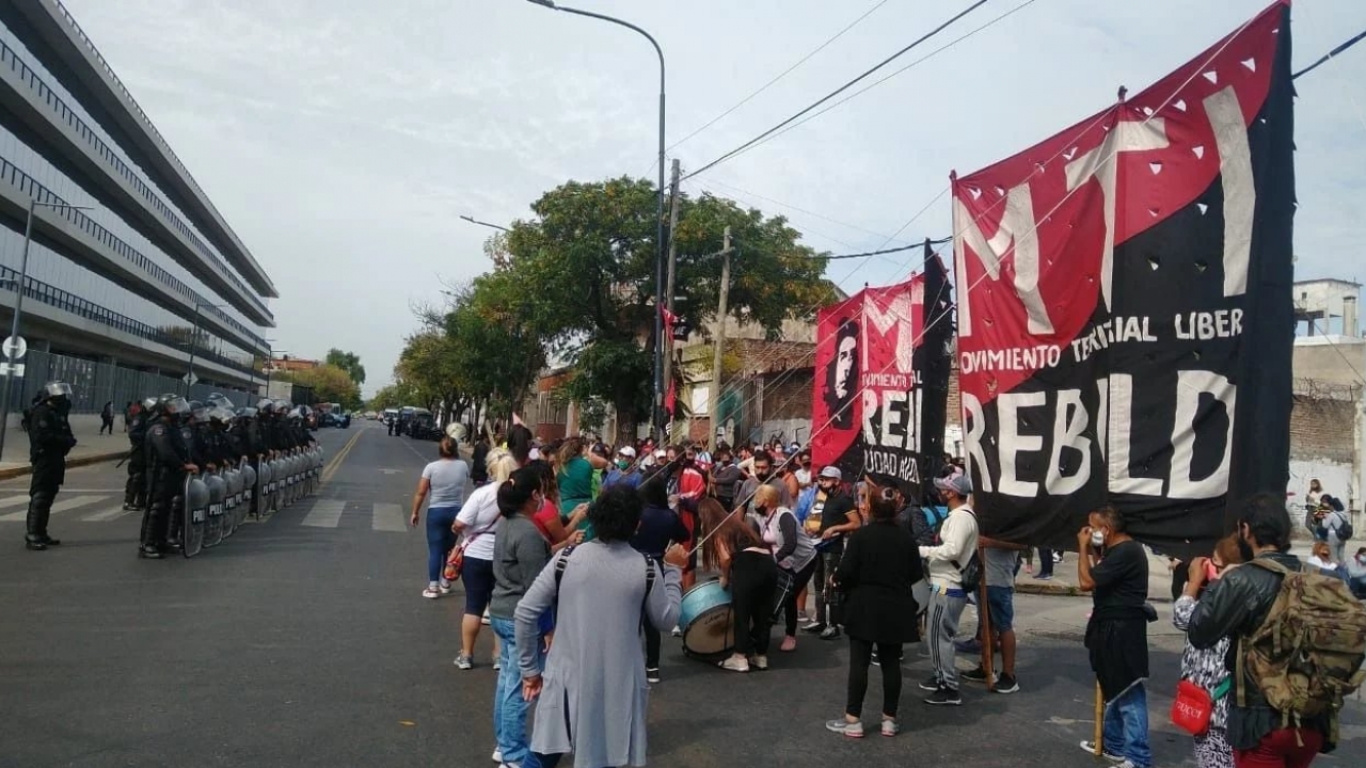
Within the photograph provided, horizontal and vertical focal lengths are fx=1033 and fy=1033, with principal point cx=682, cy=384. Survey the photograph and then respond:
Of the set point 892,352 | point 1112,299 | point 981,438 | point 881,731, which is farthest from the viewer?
point 892,352

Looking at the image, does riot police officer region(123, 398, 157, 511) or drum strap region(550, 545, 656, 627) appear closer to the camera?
drum strap region(550, 545, 656, 627)

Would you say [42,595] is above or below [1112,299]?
below

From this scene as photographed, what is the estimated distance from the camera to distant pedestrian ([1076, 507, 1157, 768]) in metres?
5.85

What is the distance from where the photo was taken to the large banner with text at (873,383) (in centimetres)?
973

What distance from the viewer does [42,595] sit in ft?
29.5

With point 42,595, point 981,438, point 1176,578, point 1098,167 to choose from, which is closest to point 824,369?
point 1176,578

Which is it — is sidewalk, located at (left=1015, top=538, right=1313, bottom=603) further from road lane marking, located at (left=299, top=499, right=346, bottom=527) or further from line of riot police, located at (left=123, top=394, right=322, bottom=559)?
road lane marking, located at (left=299, top=499, right=346, bottom=527)

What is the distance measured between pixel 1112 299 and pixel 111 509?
49.7ft

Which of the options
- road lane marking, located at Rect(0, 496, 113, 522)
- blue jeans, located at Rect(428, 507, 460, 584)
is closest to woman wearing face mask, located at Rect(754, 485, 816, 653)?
blue jeans, located at Rect(428, 507, 460, 584)

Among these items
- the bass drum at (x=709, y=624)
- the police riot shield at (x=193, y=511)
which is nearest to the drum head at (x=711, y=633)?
the bass drum at (x=709, y=624)

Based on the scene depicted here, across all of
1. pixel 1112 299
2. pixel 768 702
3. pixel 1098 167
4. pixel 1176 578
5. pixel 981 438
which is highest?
pixel 1098 167

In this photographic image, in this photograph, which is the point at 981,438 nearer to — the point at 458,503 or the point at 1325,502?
the point at 458,503

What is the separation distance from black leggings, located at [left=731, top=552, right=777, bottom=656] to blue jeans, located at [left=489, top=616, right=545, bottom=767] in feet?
9.97

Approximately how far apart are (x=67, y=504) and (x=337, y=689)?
40.1ft
